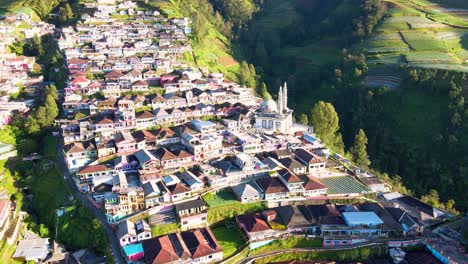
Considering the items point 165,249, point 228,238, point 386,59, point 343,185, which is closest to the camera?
point 165,249

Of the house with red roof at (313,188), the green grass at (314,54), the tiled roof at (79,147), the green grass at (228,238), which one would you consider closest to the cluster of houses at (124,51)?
the tiled roof at (79,147)

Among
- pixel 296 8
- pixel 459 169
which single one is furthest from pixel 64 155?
pixel 296 8

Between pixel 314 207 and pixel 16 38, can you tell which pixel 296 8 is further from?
pixel 314 207

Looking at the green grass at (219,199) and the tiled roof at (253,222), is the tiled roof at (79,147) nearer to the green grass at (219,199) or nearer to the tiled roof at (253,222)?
the green grass at (219,199)

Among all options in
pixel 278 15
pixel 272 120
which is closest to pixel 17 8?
pixel 272 120

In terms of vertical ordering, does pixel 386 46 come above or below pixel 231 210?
above

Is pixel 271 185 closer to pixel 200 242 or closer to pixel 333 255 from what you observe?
pixel 333 255
